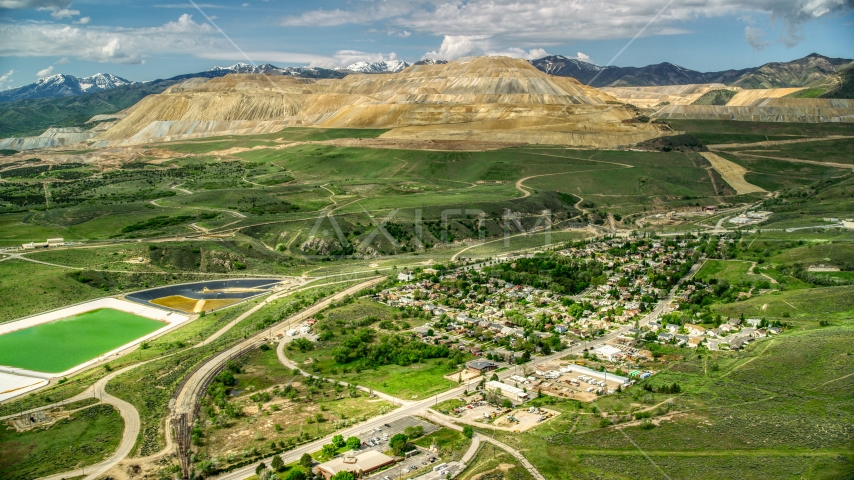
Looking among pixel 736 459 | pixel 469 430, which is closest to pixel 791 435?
pixel 736 459

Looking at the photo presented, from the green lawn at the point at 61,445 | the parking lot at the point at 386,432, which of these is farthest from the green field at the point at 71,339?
the parking lot at the point at 386,432

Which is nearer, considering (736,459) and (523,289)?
(736,459)

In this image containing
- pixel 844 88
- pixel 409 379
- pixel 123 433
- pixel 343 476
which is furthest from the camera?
pixel 844 88

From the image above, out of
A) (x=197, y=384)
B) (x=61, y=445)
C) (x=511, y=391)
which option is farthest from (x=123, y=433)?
(x=511, y=391)

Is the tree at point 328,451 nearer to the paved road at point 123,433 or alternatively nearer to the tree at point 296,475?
the tree at point 296,475

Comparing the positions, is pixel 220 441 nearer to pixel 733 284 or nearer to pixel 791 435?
pixel 791 435

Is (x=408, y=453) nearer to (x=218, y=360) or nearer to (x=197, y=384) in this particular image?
(x=197, y=384)
